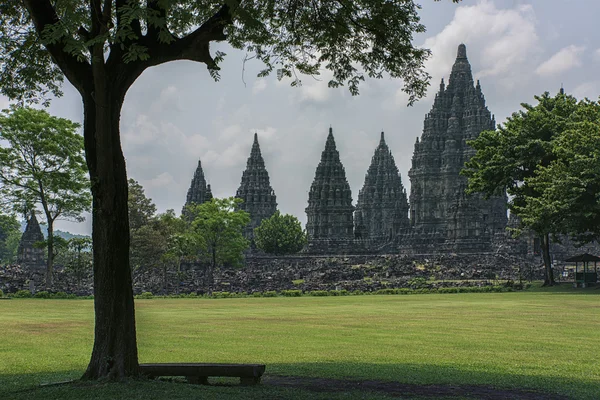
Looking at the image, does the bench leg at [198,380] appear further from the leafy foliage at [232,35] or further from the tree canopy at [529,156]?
the tree canopy at [529,156]

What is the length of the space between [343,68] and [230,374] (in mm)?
7196

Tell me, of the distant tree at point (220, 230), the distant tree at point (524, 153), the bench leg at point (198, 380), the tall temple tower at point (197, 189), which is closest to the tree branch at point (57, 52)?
the bench leg at point (198, 380)

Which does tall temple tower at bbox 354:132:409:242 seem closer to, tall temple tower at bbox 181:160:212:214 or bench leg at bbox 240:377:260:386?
tall temple tower at bbox 181:160:212:214

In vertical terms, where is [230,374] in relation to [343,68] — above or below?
below

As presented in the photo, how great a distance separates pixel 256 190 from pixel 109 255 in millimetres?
124230

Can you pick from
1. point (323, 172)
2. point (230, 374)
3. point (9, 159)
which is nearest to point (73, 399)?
point (230, 374)

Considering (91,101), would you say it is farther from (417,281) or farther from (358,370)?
(417,281)

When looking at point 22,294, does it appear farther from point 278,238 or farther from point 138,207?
point 278,238

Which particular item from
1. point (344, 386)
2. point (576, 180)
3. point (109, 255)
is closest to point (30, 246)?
point (576, 180)

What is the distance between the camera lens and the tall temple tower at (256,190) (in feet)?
442

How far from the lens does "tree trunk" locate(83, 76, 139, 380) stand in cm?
1165

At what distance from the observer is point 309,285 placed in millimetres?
63844

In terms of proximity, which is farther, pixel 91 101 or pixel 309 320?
pixel 309 320

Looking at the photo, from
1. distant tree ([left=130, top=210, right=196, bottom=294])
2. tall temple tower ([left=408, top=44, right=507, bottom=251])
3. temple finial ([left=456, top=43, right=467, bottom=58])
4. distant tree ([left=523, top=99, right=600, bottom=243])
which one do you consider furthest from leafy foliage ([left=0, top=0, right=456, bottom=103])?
temple finial ([left=456, top=43, right=467, bottom=58])
